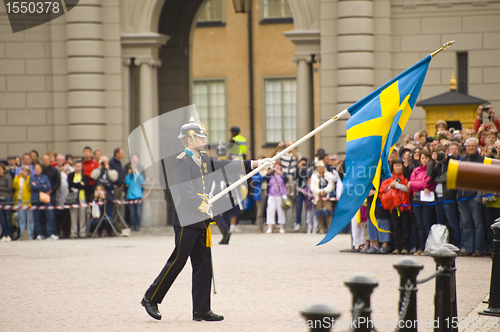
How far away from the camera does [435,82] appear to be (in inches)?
714

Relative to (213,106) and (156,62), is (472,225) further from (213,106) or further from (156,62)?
(213,106)

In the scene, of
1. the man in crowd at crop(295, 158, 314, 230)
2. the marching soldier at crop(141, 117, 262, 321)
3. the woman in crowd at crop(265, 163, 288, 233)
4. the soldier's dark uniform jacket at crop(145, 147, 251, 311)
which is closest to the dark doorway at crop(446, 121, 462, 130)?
the man in crowd at crop(295, 158, 314, 230)

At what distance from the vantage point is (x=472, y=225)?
480 inches

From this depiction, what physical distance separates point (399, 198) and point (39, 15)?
11.5 meters

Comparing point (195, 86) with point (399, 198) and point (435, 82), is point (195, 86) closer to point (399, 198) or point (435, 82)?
point (435, 82)

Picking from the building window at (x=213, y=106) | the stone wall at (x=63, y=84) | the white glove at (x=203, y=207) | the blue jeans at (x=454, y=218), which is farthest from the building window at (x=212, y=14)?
the white glove at (x=203, y=207)

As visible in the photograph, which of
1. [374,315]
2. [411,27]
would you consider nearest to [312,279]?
[374,315]

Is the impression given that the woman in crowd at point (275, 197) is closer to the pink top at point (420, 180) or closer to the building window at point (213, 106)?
the pink top at point (420, 180)

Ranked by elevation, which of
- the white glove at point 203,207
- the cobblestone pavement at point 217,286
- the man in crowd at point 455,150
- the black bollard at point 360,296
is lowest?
the cobblestone pavement at point 217,286

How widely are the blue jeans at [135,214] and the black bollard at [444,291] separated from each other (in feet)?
42.4

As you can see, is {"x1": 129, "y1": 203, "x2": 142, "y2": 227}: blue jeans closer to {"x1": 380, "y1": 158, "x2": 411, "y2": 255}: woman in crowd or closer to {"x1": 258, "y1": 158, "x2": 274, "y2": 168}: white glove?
{"x1": 380, "y1": 158, "x2": 411, "y2": 255}: woman in crowd

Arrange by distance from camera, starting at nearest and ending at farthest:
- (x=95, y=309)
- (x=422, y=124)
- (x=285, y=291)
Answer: (x=95, y=309), (x=285, y=291), (x=422, y=124)

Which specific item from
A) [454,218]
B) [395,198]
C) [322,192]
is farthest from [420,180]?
[322,192]

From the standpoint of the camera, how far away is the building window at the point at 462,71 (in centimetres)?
1825
